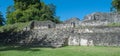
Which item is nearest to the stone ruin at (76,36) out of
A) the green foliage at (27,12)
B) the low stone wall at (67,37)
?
the low stone wall at (67,37)

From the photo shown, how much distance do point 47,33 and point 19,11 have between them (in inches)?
842

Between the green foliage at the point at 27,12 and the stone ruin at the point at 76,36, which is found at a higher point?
the green foliage at the point at 27,12

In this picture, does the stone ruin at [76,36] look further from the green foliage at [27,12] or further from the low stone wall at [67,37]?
the green foliage at [27,12]

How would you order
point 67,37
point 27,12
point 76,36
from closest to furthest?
point 76,36 < point 67,37 < point 27,12

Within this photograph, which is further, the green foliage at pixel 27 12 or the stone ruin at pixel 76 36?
the green foliage at pixel 27 12

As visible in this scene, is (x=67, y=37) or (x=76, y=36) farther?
(x=67, y=37)

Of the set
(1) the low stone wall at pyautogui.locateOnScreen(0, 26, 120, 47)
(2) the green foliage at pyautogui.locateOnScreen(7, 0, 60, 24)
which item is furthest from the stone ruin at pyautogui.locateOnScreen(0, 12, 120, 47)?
(2) the green foliage at pyautogui.locateOnScreen(7, 0, 60, 24)

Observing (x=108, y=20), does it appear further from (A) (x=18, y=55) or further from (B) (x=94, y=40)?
(A) (x=18, y=55)

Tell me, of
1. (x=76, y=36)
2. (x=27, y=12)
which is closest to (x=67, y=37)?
(x=76, y=36)

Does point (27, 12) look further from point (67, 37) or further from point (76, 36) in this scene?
point (76, 36)

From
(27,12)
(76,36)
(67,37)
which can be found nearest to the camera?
(76,36)

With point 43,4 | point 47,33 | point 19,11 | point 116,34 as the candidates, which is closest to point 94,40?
point 116,34

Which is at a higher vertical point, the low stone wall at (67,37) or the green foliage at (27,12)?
the green foliage at (27,12)

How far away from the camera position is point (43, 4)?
170 ft
